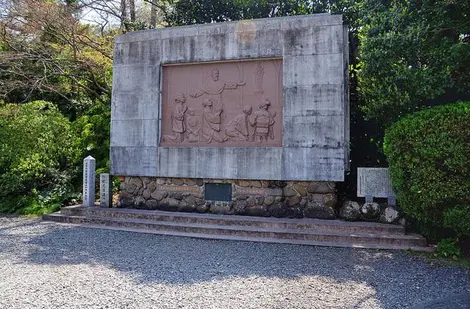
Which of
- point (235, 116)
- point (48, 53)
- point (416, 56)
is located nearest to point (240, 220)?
point (235, 116)

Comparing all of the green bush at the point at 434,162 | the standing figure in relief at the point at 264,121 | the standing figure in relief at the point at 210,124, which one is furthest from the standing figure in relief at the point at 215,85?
the green bush at the point at 434,162

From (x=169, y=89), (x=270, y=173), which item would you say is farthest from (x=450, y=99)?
(x=169, y=89)

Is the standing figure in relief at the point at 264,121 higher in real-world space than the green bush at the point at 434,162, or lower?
higher

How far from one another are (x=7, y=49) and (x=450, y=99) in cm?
1247

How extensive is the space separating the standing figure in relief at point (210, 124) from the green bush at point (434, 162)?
349cm

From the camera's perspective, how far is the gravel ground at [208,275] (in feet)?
13.0

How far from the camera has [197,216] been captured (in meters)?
7.75

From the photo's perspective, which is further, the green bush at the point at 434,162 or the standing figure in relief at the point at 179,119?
the standing figure in relief at the point at 179,119

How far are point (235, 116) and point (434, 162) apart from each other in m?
3.91

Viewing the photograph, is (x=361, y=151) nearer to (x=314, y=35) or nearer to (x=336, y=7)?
(x=314, y=35)

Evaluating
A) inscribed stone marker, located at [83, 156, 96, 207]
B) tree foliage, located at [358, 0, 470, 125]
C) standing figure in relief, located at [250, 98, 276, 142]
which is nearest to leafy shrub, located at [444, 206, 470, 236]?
tree foliage, located at [358, 0, 470, 125]

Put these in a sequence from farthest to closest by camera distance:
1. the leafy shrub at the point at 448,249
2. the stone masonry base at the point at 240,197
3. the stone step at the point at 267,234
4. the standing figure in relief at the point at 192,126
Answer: the standing figure in relief at the point at 192,126 < the stone masonry base at the point at 240,197 < the stone step at the point at 267,234 < the leafy shrub at the point at 448,249

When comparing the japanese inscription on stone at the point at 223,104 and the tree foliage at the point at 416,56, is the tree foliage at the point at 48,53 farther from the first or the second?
the tree foliage at the point at 416,56

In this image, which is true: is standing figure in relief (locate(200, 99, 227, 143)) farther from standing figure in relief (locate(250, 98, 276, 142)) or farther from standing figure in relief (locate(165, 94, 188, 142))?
standing figure in relief (locate(250, 98, 276, 142))
